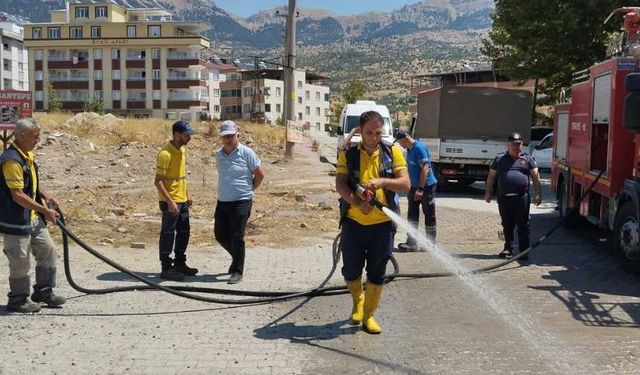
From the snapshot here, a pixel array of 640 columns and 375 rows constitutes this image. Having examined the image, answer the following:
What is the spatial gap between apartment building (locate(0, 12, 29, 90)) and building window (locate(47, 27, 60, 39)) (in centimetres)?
747

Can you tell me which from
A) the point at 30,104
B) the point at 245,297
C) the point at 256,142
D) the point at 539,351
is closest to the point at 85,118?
the point at 256,142

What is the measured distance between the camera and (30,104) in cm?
1195

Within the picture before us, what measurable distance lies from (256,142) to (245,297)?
31205 mm

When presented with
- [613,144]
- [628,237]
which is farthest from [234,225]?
[613,144]

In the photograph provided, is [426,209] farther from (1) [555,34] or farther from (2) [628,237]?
(1) [555,34]

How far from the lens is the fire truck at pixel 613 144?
799 centimetres

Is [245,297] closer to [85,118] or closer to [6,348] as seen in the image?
[6,348]

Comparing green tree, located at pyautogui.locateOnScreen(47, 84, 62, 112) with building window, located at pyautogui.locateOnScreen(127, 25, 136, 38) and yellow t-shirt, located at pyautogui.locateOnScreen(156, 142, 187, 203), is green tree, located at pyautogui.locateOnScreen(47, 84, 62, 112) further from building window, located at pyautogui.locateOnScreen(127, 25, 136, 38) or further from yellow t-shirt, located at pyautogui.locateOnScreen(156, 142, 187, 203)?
yellow t-shirt, located at pyautogui.locateOnScreen(156, 142, 187, 203)

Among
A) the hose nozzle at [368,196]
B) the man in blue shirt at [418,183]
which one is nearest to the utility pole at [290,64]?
the man in blue shirt at [418,183]

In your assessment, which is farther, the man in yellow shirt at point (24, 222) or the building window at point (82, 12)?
the building window at point (82, 12)

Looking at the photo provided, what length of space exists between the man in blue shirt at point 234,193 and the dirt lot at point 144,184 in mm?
2582

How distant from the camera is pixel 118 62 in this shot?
9669 centimetres

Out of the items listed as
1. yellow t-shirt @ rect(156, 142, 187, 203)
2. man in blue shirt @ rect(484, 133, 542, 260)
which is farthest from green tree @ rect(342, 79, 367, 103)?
yellow t-shirt @ rect(156, 142, 187, 203)

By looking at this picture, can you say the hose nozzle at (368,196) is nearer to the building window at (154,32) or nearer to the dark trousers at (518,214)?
the dark trousers at (518,214)
